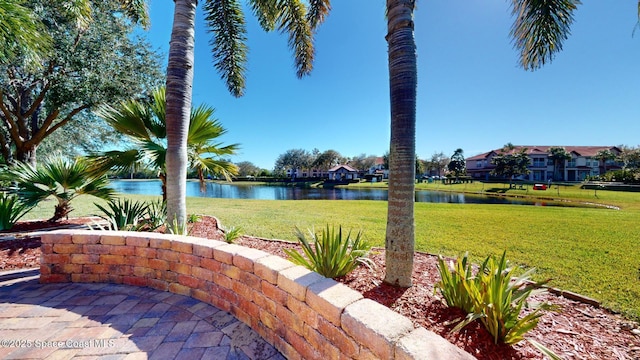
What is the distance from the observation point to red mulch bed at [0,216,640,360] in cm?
168

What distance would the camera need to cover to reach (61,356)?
6.22 ft

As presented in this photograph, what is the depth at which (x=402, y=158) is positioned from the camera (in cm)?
246

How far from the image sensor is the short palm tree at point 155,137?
438 cm

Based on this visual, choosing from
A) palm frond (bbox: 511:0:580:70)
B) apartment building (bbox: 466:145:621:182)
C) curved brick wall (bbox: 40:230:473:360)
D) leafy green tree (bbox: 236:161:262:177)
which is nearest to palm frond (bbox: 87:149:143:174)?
curved brick wall (bbox: 40:230:473:360)

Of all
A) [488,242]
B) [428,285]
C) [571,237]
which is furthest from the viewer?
[571,237]

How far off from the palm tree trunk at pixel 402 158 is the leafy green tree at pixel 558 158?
180ft

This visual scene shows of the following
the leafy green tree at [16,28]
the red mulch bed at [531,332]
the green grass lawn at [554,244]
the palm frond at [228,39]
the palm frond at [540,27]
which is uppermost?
the palm frond at [228,39]

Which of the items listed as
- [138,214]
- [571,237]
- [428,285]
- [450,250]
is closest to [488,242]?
[450,250]

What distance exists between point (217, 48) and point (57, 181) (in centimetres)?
447

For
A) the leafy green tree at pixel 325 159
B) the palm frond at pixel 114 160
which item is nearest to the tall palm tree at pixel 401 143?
the palm frond at pixel 114 160

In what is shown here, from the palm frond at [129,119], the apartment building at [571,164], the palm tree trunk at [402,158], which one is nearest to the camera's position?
the palm tree trunk at [402,158]

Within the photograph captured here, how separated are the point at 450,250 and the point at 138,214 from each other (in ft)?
18.3

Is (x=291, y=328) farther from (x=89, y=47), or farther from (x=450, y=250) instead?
(x=89, y=47)

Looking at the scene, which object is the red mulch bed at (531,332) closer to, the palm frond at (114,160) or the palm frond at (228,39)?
the palm frond at (114,160)
